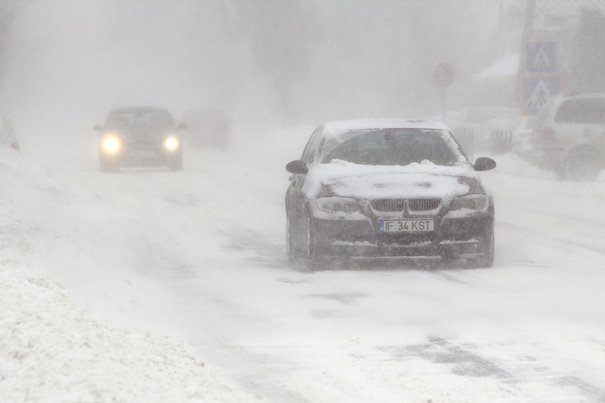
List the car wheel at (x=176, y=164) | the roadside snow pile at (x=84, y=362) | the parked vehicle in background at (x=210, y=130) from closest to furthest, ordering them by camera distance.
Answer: the roadside snow pile at (x=84, y=362), the car wheel at (x=176, y=164), the parked vehicle in background at (x=210, y=130)

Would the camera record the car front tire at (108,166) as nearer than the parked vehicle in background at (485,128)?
Result: Yes

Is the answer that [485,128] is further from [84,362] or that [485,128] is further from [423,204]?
[84,362]

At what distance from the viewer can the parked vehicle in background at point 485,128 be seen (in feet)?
114

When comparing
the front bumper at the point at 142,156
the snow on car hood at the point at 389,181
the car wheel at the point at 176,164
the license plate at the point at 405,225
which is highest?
the snow on car hood at the point at 389,181

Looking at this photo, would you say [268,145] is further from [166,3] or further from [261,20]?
[166,3]

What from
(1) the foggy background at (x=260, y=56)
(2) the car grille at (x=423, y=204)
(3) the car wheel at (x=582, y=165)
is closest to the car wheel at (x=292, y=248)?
(2) the car grille at (x=423, y=204)

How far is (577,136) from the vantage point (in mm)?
25297

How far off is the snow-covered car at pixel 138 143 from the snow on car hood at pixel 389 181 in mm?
19025

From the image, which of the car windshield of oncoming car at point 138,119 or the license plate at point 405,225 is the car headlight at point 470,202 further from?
the car windshield of oncoming car at point 138,119

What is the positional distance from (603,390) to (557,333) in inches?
65.5

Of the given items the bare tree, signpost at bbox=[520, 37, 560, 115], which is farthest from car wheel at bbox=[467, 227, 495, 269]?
the bare tree

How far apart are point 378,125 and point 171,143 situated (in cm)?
1855

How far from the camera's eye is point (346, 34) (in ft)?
296

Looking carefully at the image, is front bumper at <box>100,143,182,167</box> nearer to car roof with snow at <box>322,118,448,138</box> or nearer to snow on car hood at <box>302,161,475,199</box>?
car roof with snow at <box>322,118,448,138</box>
